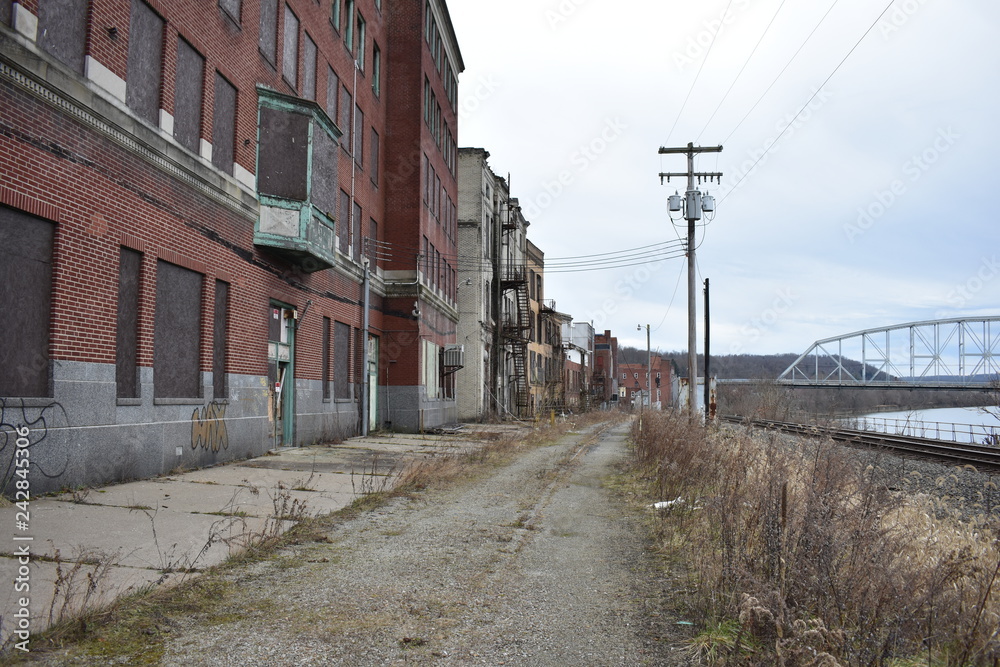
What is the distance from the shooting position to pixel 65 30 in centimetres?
947

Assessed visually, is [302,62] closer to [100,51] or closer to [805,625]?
[100,51]

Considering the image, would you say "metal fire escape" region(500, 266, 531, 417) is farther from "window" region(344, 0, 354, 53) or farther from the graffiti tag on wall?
the graffiti tag on wall

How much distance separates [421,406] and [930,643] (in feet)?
75.1

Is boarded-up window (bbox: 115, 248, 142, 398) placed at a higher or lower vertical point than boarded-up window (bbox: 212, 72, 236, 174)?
lower

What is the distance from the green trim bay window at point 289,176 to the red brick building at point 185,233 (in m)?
0.05

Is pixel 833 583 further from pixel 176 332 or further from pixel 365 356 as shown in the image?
pixel 365 356

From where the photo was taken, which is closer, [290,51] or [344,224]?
[290,51]

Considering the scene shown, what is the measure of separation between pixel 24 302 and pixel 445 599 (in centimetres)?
687

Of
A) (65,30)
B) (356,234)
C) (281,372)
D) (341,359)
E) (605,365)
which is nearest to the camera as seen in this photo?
(65,30)

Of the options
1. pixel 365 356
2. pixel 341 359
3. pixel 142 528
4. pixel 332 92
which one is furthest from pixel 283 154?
pixel 142 528

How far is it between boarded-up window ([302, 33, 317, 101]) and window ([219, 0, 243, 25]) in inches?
141

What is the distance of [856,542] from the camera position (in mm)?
4496

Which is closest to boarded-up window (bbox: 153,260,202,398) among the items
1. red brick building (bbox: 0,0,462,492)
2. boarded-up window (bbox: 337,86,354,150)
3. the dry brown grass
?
red brick building (bbox: 0,0,462,492)

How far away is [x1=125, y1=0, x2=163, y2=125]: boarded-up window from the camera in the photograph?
11133 mm
